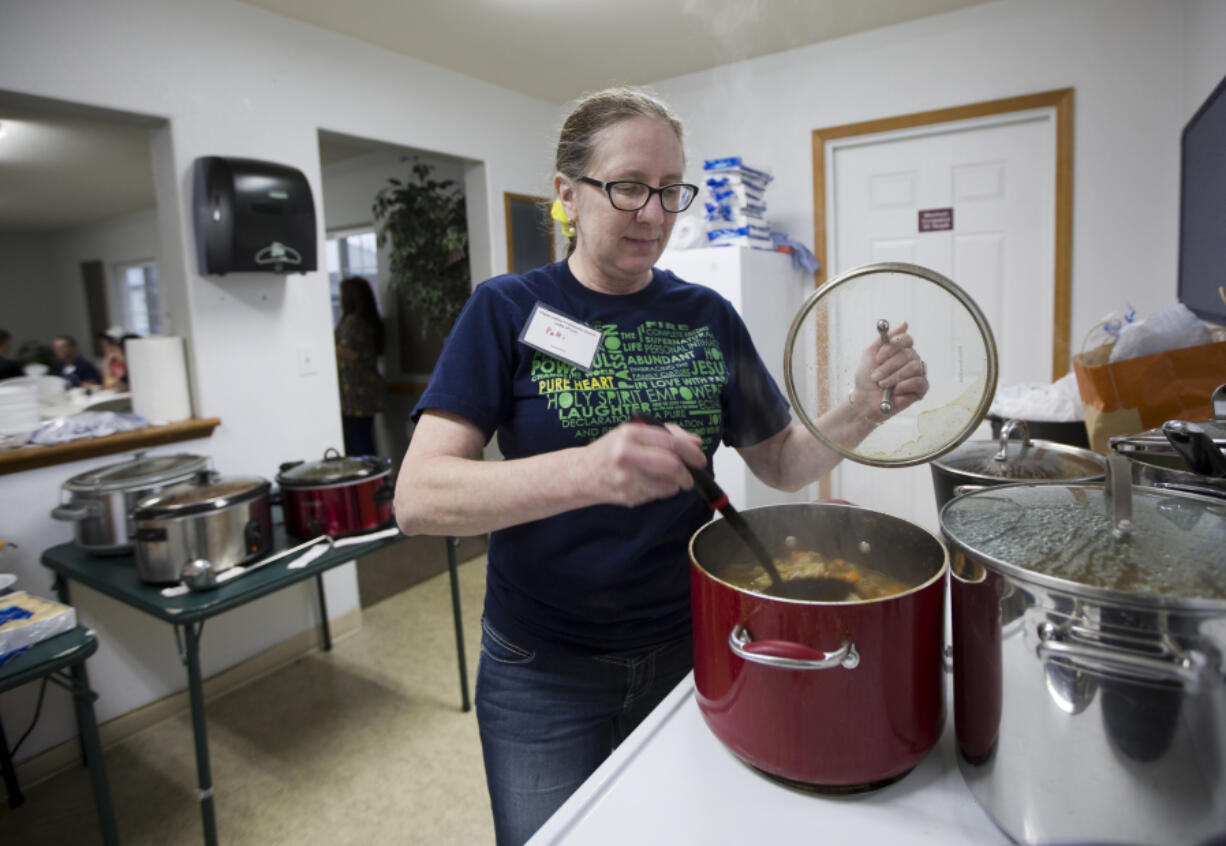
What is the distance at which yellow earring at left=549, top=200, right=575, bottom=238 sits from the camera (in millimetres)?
1062

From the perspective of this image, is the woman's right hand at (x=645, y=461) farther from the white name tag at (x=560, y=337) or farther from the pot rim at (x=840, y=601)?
the white name tag at (x=560, y=337)

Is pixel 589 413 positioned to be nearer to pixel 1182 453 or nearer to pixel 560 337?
pixel 560 337

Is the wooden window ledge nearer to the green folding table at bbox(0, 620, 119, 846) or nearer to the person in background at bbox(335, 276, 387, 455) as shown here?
the green folding table at bbox(0, 620, 119, 846)

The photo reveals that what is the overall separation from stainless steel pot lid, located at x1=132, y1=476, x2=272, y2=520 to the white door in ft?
5.91

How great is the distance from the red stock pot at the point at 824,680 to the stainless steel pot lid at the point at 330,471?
1.71 metres

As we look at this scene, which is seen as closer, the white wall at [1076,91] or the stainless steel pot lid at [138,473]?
the stainless steel pot lid at [138,473]

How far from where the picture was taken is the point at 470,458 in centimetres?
92

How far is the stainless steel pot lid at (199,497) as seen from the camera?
1801mm

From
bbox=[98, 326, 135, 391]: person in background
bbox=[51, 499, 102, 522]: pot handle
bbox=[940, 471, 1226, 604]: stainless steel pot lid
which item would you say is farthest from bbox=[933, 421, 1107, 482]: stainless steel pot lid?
bbox=[98, 326, 135, 391]: person in background

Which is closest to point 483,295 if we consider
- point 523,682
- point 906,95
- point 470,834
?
point 523,682

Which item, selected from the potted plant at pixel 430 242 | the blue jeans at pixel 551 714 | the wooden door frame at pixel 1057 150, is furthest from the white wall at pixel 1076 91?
the blue jeans at pixel 551 714

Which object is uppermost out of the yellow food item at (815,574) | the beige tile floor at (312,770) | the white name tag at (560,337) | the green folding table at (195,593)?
the white name tag at (560,337)

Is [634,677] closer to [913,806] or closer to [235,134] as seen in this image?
[913,806]

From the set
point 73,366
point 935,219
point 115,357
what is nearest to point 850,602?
point 935,219
